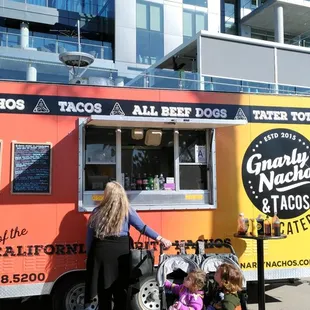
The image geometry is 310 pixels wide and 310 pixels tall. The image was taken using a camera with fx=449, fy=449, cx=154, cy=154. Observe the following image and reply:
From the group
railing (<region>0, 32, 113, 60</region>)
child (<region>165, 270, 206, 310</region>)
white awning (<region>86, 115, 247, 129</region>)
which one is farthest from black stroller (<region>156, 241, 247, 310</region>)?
railing (<region>0, 32, 113, 60</region>)

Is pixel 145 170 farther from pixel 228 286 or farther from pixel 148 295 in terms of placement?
pixel 228 286

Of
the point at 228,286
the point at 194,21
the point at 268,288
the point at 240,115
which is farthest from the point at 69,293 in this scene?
the point at 194,21

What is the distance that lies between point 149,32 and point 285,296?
2049 centimetres

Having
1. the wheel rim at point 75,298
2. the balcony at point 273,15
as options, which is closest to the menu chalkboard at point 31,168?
the wheel rim at point 75,298

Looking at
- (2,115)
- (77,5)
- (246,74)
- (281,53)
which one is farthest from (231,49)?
(77,5)

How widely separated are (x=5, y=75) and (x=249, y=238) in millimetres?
3914

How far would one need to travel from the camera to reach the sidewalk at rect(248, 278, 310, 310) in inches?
240

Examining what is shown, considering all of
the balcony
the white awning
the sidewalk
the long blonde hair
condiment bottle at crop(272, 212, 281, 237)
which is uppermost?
the balcony

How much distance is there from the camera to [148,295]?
5.21 metres

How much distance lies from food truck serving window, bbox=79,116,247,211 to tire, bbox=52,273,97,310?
849mm

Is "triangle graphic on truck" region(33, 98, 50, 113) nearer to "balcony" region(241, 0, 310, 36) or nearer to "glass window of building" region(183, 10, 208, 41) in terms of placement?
"glass window of building" region(183, 10, 208, 41)

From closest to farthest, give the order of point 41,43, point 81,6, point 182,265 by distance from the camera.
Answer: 1. point 182,265
2. point 41,43
3. point 81,6

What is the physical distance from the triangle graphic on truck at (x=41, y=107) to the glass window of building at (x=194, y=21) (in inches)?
865

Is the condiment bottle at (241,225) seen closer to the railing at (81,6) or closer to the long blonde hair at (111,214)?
the long blonde hair at (111,214)
